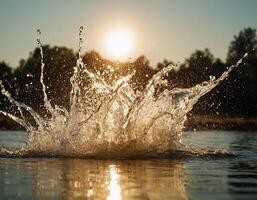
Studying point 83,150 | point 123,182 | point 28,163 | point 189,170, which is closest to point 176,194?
point 123,182

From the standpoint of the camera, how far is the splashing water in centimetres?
1761

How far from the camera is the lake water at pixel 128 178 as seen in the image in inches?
398

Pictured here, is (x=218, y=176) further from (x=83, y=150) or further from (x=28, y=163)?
(x=83, y=150)

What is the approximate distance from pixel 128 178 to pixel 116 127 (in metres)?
5.86

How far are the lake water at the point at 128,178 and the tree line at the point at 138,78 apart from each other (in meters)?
27.8

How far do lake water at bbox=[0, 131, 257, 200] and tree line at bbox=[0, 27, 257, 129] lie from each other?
27804 mm

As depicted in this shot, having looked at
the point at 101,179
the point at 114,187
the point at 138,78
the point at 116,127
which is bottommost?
the point at 114,187

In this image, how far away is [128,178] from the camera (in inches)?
480

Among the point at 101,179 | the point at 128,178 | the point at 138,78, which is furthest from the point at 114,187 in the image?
the point at 138,78

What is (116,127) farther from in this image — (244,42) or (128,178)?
(244,42)

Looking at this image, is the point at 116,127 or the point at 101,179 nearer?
the point at 101,179

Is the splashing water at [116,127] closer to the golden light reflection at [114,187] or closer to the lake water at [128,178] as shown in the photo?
the lake water at [128,178]

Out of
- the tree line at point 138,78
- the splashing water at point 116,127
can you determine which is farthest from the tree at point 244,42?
the splashing water at point 116,127

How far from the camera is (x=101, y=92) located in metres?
20.0
